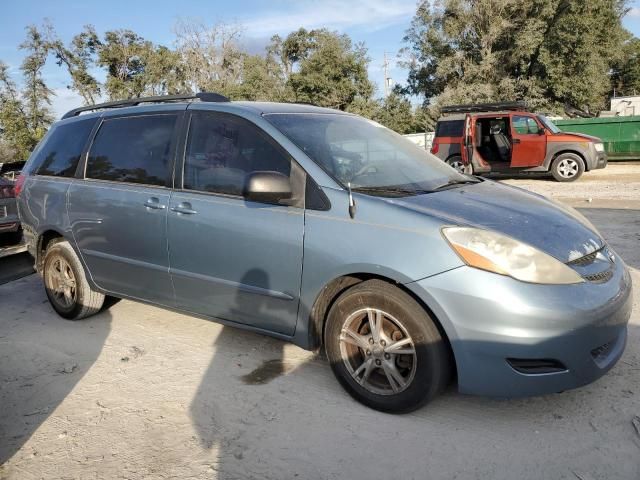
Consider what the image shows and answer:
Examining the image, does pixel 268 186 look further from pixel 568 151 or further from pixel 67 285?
pixel 568 151

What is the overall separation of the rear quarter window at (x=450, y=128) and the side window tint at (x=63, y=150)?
1171 centimetres

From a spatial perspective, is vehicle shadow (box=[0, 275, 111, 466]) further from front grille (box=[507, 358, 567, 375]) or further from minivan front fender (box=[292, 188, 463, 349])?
front grille (box=[507, 358, 567, 375])

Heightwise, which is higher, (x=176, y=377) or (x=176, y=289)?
(x=176, y=289)

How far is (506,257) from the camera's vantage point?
100 inches

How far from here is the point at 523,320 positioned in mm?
2447

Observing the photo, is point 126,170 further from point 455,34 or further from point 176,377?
point 455,34

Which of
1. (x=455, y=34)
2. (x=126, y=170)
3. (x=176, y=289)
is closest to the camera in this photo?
(x=176, y=289)

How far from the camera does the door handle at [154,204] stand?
368cm

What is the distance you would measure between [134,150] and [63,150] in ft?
Answer: 3.47

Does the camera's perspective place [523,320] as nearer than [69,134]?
Yes

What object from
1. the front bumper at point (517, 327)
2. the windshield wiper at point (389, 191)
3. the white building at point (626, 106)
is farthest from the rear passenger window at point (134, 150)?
the white building at point (626, 106)

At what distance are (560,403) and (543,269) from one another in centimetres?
90

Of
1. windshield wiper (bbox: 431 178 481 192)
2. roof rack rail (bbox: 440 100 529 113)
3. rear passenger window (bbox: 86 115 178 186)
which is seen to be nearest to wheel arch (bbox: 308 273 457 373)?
windshield wiper (bbox: 431 178 481 192)

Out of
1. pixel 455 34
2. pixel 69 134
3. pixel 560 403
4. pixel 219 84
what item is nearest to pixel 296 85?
pixel 219 84
